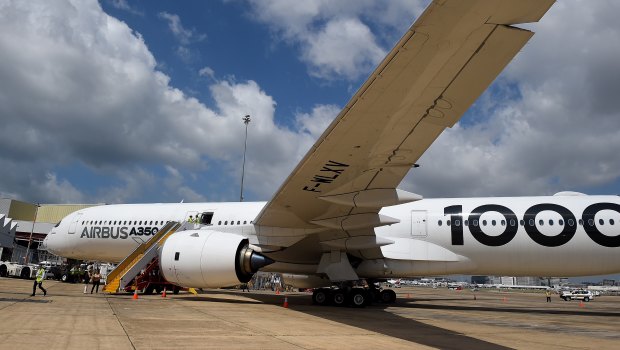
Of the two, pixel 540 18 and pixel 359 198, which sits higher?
pixel 540 18

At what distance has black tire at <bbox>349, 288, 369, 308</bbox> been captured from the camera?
41.4 feet

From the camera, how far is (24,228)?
59.8 metres

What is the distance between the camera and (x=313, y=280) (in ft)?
49.5

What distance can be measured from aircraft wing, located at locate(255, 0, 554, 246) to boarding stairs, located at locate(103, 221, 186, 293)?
5091 mm

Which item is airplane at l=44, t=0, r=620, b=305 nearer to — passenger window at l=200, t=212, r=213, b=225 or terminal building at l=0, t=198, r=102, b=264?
passenger window at l=200, t=212, r=213, b=225

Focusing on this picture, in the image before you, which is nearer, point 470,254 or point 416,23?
point 416,23

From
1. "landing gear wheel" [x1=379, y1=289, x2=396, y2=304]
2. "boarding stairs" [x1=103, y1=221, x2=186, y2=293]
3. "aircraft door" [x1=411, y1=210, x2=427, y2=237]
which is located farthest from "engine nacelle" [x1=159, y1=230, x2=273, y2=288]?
"landing gear wheel" [x1=379, y1=289, x2=396, y2=304]

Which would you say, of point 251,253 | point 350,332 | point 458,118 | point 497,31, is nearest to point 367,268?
point 251,253

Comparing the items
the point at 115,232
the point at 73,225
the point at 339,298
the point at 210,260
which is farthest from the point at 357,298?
the point at 73,225

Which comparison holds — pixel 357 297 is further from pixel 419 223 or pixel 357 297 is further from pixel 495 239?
pixel 495 239

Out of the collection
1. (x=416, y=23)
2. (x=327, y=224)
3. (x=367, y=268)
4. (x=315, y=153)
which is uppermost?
(x=416, y=23)

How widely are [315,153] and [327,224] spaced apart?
3636 mm

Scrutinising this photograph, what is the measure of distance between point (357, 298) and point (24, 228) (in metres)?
62.7

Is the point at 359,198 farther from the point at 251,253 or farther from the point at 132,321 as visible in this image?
the point at 132,321
